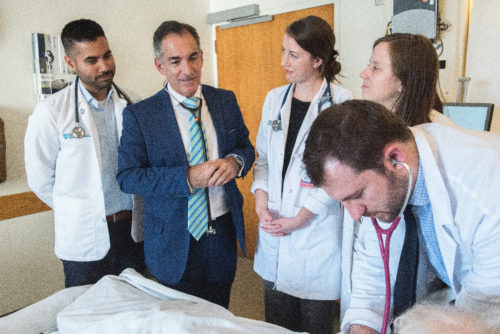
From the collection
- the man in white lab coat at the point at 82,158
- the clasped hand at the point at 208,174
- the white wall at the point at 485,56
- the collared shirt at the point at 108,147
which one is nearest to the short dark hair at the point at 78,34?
the man in white lab coat at the point at 82,158

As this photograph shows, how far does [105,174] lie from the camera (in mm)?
1807

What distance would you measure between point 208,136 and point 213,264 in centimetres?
56

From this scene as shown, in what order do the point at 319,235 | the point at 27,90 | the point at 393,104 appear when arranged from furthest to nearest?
the point at 27,90, the point at 319,235, the point at 393,104

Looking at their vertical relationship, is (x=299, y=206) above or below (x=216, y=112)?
below

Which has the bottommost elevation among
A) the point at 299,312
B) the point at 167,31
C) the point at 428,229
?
the point at 299,312

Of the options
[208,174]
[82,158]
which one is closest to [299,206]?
[208,174]

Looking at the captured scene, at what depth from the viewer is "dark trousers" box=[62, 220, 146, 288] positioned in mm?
1813

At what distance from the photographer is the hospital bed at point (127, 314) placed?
102 cm

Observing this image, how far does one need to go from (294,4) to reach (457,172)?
8.20 feet

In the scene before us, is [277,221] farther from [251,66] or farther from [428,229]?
[251,66]

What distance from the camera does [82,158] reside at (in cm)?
173

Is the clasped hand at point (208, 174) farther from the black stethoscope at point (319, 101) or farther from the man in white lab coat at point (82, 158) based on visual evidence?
the man in white lab coat at point (82, 158)

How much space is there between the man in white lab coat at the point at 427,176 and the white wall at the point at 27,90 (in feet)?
7.63

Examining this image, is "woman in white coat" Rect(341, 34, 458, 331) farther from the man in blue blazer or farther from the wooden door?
the wooden door
